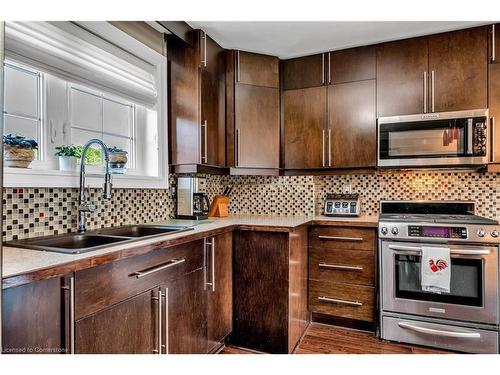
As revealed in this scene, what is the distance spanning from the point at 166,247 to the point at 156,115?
Answer: 3.78 ft

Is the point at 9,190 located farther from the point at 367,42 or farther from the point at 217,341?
the point at 367,42

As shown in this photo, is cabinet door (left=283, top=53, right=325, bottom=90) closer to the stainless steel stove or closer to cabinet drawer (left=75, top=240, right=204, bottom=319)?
the stainless steel stove

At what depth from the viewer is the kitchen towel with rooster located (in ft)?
6.97

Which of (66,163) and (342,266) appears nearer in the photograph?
(66,163)

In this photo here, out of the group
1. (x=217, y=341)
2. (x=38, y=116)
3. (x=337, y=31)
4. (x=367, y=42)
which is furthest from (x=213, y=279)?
(x=367, y=42)

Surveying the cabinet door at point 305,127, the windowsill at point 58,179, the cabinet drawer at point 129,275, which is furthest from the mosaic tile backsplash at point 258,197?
A: the cabinet drawer at point 129,275

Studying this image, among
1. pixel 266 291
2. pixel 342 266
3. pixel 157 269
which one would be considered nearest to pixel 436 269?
pixel 342 266

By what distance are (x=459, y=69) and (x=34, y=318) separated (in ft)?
9.34

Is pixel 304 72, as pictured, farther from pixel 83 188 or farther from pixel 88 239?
pixel 88 239

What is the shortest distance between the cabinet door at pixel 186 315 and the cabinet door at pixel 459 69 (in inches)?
83.2

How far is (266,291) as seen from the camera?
2.13 m

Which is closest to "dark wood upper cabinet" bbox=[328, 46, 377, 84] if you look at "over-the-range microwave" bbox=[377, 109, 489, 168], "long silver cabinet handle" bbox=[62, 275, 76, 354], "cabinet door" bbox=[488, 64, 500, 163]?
"over-the-range microwave" bbox=[377, 109, 489, 168]

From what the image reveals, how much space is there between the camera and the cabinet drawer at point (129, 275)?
1131 mm
